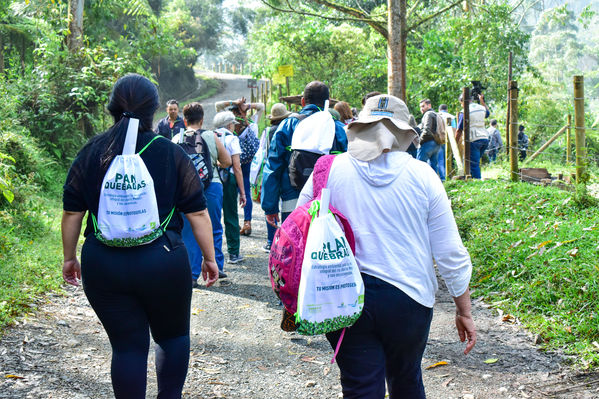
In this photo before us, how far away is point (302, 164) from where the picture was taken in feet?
17.8

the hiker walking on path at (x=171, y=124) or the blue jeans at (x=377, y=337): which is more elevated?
the hiker walking on path at (x=171, y=124)

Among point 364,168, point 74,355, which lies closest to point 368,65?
point 74,355

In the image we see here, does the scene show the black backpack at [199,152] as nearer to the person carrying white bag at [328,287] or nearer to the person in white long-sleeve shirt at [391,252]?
the person in white long-sleeve shirt at [391,252]

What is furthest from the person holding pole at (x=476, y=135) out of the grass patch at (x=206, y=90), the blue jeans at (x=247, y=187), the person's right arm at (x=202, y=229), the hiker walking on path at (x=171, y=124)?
the grass patch at (x=206, y=90)

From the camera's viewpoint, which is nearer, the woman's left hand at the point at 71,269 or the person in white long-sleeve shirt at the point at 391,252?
the person in white long-sleeve shirt at the point at 391,252

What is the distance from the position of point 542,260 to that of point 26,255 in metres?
5.77

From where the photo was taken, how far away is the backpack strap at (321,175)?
2812 millimetres

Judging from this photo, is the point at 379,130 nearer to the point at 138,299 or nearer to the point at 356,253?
the point at 356,253

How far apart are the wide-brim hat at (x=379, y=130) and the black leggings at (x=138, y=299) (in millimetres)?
1072

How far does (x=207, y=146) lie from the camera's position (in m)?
6.46

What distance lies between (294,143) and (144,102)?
2349mm

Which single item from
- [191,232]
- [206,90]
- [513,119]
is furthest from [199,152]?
[206,90]

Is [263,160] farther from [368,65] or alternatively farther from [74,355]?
[368,65]

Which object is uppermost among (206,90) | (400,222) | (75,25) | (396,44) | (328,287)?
(206,90)
